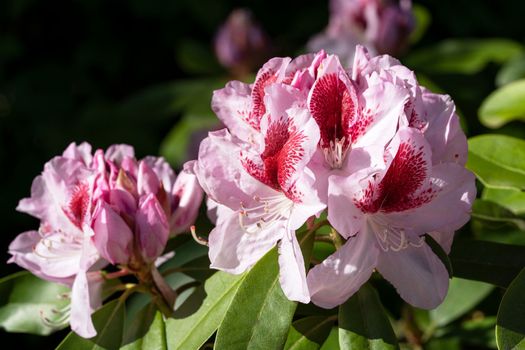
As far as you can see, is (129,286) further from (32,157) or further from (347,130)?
Result: (32,157)

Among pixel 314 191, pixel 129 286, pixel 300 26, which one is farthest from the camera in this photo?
pixel 300 26

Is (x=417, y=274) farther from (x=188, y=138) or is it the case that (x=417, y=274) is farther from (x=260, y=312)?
(x=188, y=138)

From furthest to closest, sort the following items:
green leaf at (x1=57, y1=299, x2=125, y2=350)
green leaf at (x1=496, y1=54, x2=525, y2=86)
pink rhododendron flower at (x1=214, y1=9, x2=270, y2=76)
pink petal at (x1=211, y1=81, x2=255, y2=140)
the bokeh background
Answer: the bokeh background < pink rhododendron flower at (x1=214, y1=9, x2=270, y2=76) < green leaf at (x1=496, y1=54, x2=525, y2=86) < green leaf at (x1=57, y1=299, x2=125, y2=350) < pink petal at (x1=211, y1=81, x2=255, y2=140)

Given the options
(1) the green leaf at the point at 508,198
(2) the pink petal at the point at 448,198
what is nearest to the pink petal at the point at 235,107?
(2) the pink petal at the point at 448,198

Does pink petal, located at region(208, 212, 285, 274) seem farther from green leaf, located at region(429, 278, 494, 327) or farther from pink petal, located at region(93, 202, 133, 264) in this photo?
green leaf, located at region(429, 278, 494, 327)

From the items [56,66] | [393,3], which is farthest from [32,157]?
[393,3]

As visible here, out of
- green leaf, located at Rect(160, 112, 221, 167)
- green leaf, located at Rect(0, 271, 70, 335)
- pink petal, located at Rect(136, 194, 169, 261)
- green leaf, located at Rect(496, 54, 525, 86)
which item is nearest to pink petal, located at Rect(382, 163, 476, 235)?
pink petal, located at Rect(136, 194, 169, 261)
